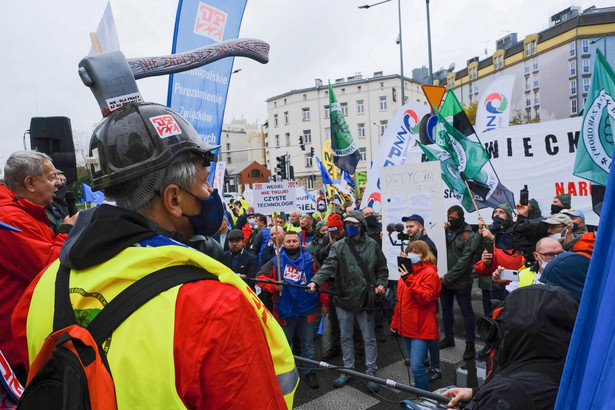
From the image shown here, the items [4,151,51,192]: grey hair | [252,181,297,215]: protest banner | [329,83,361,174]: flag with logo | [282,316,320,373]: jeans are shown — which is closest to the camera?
[4,151,51,192]: grey hair

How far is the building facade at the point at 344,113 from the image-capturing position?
59312 millimetres

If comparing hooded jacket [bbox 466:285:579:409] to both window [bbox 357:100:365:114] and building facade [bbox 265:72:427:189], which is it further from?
window [bbox 357:100:365:114]

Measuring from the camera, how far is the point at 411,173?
587cm

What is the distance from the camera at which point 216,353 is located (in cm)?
89

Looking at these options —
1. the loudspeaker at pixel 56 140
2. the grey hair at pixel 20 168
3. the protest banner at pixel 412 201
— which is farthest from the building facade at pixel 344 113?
the grey hair at pixel 20 168

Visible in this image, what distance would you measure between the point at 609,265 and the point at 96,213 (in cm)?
114

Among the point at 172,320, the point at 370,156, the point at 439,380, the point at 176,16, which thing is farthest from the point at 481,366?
the point at 370,156

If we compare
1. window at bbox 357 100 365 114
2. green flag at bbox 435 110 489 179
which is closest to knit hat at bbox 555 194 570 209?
green flag at bbox 435 110 489 179

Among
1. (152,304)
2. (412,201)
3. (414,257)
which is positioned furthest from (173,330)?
(412,201)

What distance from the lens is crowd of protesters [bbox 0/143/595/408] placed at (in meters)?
2.13

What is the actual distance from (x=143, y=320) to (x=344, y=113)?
200 feet

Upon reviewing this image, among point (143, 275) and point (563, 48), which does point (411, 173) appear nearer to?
point (143, 275)

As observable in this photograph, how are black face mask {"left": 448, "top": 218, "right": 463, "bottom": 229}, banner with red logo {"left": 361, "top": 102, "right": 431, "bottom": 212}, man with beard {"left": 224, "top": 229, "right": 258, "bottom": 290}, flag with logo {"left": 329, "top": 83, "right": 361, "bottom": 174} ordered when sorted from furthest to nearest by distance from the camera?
flag with logo {"left": 329, "top": 83, "right": 361, "bottom": 174}
banner with red logo {"left": 361, "top": 102, "right": 431, "bottom": 212}
black face mask {"left": 448, "top": 218, "right": 463, "bottom": 229}
man with beard {"left": 224, "top": 229, "right": 258, "bottom": 290}

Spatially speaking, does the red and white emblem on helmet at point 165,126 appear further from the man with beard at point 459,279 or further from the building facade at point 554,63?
the building facade at point 554,63
